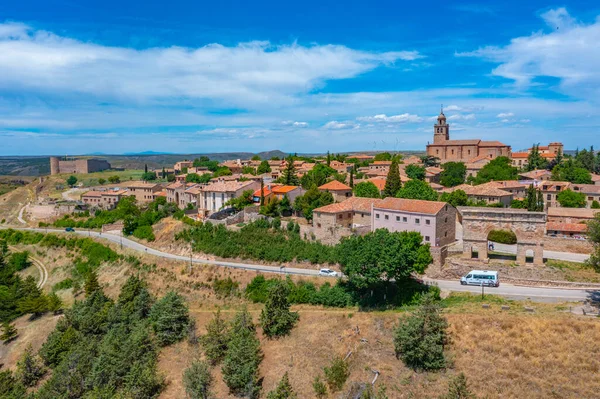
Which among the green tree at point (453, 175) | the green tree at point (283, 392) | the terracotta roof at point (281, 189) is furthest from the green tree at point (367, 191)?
the green tree at point (283, 392)

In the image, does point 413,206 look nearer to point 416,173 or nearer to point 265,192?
point 265,192

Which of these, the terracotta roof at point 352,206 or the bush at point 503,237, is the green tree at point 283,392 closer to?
the terracotta roof at point 352,206

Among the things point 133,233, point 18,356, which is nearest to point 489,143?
point 133,233

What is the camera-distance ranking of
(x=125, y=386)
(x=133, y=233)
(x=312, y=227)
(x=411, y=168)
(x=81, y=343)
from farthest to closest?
1. (x=411, y=168)
2. (x=133, y=233)
3. (x=312, y=227)
4. (x=81, y=343)
5. (x=125, y=386)

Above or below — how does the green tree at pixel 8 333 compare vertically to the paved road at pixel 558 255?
below

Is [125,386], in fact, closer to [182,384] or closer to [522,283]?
[182,384]
